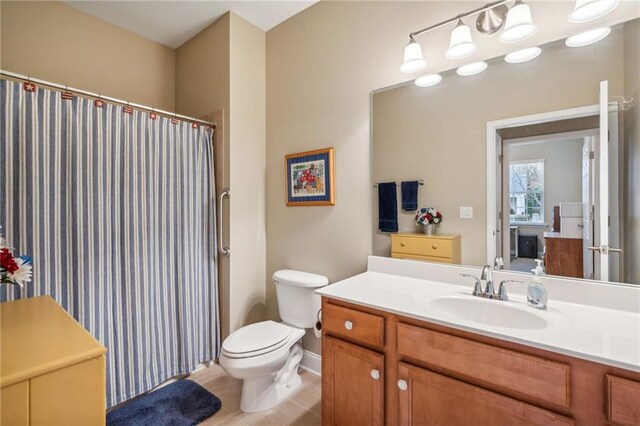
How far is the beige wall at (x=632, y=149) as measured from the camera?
1.15m

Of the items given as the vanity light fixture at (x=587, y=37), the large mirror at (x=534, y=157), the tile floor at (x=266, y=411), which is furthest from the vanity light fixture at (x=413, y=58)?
the tile floor at (x=266, y=411)

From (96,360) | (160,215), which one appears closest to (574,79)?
(96,360)

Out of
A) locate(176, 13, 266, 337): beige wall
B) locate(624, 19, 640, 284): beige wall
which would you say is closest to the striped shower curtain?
locate(176, 13, 266, 337): beige wall

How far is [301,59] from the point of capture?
2213 mm

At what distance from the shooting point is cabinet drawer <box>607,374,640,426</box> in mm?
764

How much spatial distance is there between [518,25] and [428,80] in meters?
0.44

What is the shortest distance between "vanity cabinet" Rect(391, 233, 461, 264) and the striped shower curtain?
140cm

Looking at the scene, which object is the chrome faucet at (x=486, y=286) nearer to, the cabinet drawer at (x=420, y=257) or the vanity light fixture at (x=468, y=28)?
the cabinet drawer at (x=420, y=257)

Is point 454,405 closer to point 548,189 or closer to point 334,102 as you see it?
point 548,189

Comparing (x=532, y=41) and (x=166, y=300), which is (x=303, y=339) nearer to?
(x=166, y=300)

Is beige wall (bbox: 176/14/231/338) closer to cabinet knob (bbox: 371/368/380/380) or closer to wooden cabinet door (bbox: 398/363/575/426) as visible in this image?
cabinet knob (bbox: 371/368/380/380)

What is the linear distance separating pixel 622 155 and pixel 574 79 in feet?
1.22

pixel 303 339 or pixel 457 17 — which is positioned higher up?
pixel 457 17

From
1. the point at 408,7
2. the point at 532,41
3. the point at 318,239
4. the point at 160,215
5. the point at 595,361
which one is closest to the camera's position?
the point at 595,361
